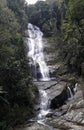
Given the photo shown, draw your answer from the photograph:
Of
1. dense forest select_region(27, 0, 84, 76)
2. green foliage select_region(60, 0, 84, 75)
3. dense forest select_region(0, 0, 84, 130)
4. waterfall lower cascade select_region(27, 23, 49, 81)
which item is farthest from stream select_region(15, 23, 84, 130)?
green foliage select_region(60, 0, 84, 75)

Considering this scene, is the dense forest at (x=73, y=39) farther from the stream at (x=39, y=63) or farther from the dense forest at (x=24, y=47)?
the stream at (x=39, y=63)

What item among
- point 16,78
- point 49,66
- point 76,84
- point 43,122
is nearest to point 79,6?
point 49,66

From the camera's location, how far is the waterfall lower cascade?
114 feet

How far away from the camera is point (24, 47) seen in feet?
86.3

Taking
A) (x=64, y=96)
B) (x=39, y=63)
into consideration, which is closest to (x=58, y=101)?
(x=64, y=96)

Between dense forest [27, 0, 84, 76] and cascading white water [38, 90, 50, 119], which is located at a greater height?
dense forest [27, 0, 84, 76]

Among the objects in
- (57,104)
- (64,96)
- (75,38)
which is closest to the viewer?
(57,104)

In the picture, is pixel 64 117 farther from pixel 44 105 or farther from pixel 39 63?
pixel 39 63

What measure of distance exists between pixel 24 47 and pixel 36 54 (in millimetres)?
14859

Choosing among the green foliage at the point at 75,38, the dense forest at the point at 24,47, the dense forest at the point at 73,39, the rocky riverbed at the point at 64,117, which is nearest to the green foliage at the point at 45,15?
the dense forest at the point at 24,47

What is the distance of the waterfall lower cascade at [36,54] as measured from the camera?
114 ft

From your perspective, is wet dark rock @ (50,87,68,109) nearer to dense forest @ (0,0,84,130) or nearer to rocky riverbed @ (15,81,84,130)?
rocky riverbed @ (15,81,84,130)

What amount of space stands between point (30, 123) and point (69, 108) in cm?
413

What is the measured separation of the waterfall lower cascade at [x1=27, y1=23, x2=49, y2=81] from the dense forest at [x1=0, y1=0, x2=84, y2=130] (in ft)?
6.21
